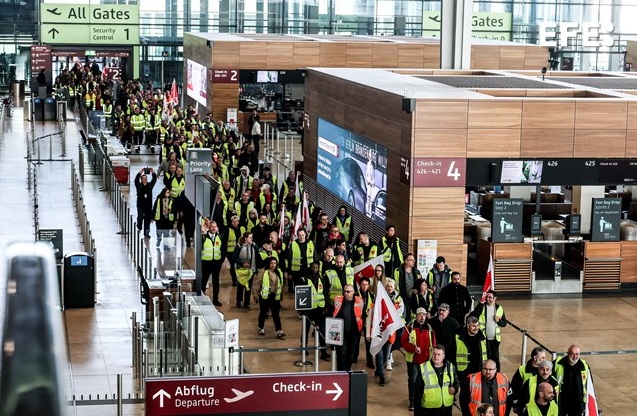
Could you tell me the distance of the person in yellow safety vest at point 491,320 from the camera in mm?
14227

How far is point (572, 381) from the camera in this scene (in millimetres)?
11844

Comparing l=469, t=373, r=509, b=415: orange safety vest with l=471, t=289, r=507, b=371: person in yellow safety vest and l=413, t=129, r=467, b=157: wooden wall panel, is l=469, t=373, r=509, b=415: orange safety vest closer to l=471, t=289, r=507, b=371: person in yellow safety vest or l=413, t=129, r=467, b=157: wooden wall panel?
l=471, t=289, r=507, b=371: person in yellow safety vest

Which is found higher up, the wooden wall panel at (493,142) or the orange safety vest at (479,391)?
the wooden wall panel at (493,142)

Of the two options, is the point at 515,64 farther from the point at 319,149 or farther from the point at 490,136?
the point at 490,136

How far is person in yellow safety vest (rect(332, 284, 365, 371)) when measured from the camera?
569 inches

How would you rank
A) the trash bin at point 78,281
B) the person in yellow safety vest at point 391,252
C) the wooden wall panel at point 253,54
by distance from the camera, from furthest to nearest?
the wooden wall panel at point 253,54
the trash bin at point 78,281
the person in yellow safety vest at point 391,252

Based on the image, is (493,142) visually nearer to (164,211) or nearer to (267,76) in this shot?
(164,211)

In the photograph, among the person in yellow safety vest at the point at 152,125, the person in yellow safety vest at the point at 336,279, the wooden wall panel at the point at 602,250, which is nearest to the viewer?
the person in yellow safety vest at the point at 336,279

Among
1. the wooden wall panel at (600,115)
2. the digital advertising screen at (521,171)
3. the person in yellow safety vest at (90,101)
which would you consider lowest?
the person in yellow safety vest at (90,101)

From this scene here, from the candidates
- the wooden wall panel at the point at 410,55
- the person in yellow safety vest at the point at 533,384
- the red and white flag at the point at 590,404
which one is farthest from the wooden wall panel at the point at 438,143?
the wooden wall panel at the point at 410,55

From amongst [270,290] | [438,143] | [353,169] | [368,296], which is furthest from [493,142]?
[368,296]

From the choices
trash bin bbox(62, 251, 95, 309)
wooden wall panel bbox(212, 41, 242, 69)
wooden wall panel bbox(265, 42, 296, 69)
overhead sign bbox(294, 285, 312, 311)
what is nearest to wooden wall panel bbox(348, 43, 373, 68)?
wooden wall panel bbox(265, 42, 296, 69)

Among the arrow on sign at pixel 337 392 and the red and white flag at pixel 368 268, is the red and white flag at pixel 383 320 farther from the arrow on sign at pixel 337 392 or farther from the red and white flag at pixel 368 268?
the arrow on sign at pixel 337 392

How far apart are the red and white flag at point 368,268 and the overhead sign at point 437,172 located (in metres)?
3.58
